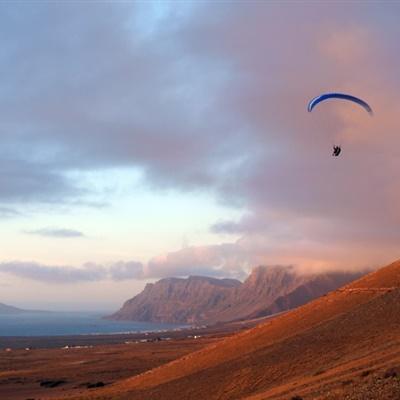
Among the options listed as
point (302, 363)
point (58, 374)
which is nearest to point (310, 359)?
point (302, 363)

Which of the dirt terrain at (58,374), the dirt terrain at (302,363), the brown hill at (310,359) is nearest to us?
the brown hill at (310,359)

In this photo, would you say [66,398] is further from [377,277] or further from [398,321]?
[377,277]

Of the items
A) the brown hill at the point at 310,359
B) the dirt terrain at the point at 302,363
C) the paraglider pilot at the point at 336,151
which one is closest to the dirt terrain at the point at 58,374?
the dirt terrain at the point at 302,363

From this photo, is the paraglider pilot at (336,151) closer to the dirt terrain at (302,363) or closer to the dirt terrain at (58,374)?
the dirt terrain at (302,363)

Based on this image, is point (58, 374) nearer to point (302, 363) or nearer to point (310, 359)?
point (302, 363)


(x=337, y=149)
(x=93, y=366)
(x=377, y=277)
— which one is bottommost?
(x=93, y=366)

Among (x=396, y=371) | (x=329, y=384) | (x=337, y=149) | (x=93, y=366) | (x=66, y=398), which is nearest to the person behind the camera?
(x=396, y=371)

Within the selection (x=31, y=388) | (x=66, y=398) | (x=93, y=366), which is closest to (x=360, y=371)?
(x=66, y=398)

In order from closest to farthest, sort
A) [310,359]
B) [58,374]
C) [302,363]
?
[302,363]
[310,359]
[58,374]
